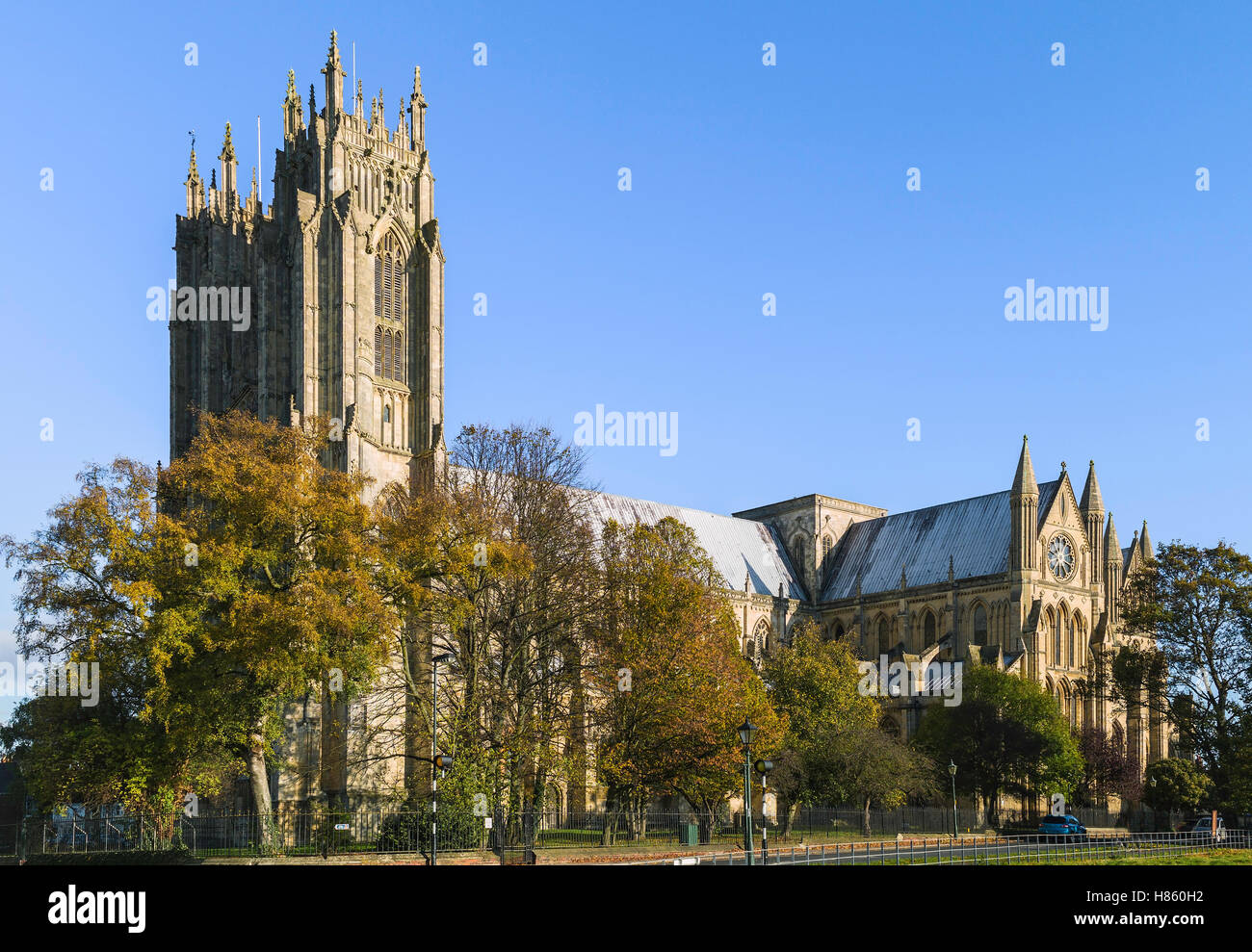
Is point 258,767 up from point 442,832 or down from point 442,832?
up

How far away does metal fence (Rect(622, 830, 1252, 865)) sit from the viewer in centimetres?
3491

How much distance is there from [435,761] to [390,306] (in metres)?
30.8

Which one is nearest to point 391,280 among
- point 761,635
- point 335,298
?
point 335,298

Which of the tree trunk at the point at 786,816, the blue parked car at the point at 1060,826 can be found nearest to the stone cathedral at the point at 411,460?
the tree trunk at the point at 786,816

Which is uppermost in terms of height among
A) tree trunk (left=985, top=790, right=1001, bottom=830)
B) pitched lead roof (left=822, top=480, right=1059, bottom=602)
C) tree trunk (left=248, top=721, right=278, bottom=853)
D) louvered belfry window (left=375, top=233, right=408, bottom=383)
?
louvered belfry window (left=375, top=233, right=408, bottom=383)

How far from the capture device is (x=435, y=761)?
114 feet

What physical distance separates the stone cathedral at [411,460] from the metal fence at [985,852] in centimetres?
1154

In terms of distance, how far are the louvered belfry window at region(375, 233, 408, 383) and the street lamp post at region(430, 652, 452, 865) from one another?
1625 centimetres

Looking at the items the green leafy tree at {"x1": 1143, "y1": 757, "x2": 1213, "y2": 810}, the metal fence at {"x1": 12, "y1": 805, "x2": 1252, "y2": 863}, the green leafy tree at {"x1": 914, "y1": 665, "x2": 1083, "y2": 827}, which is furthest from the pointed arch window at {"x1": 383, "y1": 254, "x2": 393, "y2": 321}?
the green leafy tree at {"x1": 1143, "y1": 757, "x2": 1213, "y2": 810}

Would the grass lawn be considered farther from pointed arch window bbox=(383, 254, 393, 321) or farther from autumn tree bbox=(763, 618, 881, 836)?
pointed arch window bbox=(383, 254, 393, 321)

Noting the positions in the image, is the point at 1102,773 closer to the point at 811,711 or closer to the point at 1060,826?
the point at 1060,826

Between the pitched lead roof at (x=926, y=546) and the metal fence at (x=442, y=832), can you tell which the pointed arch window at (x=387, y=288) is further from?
the pitched lead roof at (x=926, y=546)

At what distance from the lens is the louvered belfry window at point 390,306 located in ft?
197

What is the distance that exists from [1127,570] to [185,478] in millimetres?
62770
